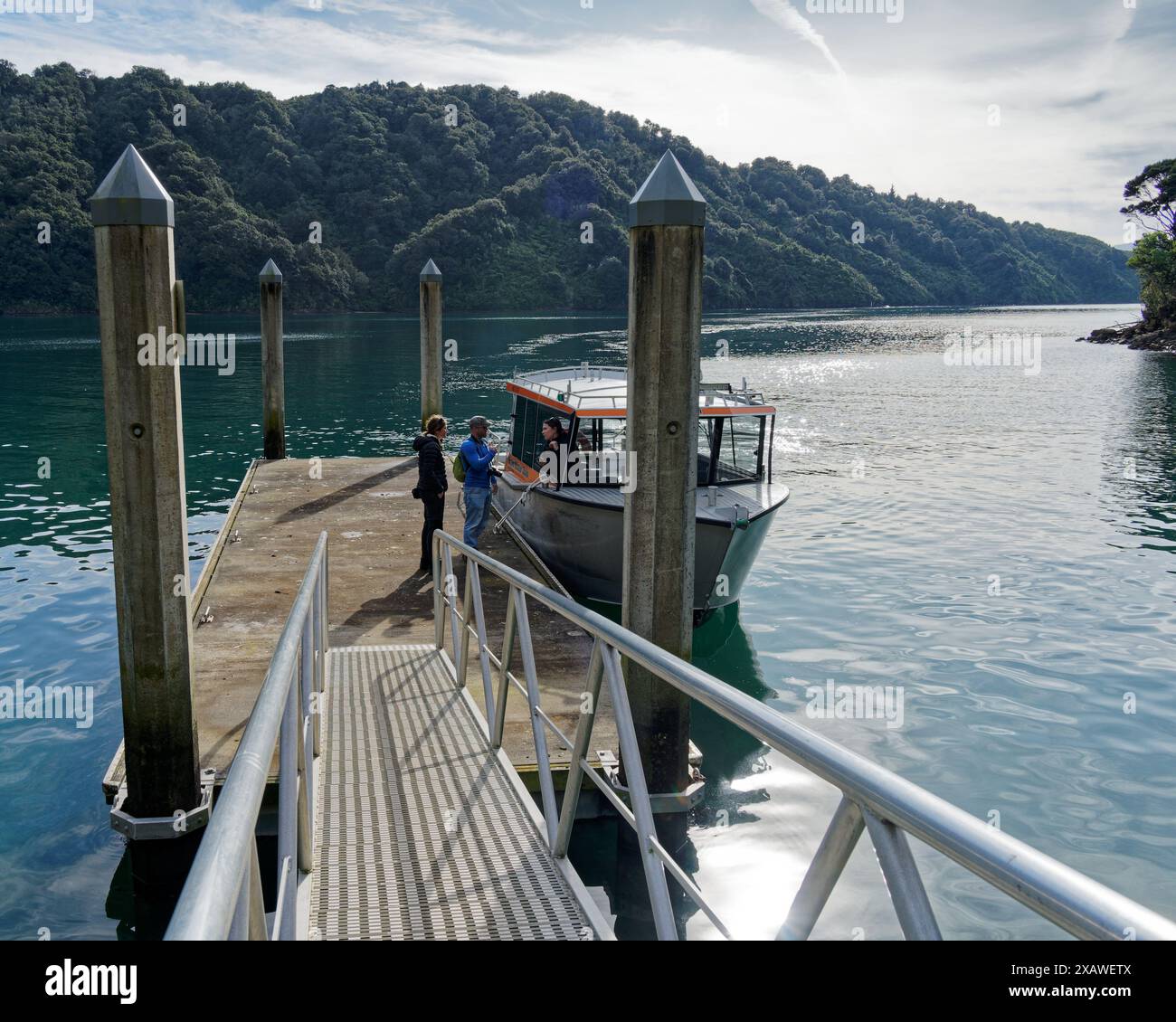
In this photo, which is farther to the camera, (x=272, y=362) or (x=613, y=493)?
(x=272, y=362)

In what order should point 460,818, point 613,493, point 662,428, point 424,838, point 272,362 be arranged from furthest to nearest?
point 272,362
point 613,493
point 662,428
point 460,818
point 424,838

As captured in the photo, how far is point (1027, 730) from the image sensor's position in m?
Answer: 10.3

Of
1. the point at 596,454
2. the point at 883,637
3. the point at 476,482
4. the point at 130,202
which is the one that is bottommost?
the point at 883,637

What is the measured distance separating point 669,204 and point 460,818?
4.07 m

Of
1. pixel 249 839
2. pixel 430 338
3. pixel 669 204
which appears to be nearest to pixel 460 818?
pixel 249 839

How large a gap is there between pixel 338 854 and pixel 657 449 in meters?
3.34

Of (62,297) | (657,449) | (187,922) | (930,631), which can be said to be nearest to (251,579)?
(657,449)

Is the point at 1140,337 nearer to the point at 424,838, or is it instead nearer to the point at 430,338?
the point at 430,338

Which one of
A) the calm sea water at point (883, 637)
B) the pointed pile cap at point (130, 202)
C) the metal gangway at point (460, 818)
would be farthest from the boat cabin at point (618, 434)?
the pointed pile cap at point (130, 202)

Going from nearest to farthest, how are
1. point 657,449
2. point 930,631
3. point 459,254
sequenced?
point 657,449
point 930,631
point 459,254

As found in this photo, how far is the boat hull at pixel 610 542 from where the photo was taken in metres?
11.8

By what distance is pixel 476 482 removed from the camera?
12602 mm

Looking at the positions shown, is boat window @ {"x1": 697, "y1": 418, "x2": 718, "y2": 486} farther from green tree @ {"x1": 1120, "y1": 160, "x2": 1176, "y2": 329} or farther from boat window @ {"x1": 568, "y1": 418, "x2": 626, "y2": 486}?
green tree @ {"x1": 1120, "y1": 160, "x2": 1176, "y2": 329}
